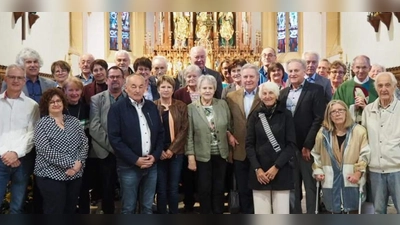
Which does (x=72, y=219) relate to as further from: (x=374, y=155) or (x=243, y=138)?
(x=243, y=138)

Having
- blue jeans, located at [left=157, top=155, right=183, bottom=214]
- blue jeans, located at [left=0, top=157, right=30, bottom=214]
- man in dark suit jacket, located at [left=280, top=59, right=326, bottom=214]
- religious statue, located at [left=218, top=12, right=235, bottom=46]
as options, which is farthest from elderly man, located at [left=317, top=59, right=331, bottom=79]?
religious statue, located at [left=218, top=12, right=235, bottom=46]

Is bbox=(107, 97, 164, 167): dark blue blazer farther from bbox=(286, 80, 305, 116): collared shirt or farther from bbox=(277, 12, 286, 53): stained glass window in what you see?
bbox=(277, 12, 286, 53): stained glass window

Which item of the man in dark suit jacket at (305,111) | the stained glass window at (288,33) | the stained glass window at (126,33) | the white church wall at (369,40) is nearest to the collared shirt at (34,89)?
the man in dark suit jacket at (305,111)

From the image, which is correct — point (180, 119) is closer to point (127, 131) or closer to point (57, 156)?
point (127, 131)

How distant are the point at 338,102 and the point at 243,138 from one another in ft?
2.37

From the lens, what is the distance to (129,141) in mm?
3184

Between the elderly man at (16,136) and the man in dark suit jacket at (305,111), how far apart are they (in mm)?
1689

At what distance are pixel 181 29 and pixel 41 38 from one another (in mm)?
5373

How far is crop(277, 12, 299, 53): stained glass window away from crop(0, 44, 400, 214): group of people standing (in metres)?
7.36

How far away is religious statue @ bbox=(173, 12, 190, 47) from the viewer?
11.6 m

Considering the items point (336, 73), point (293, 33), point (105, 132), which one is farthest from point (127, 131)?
point (293, 33)
